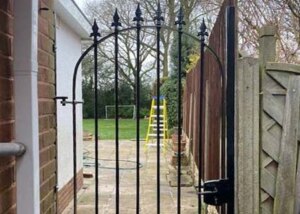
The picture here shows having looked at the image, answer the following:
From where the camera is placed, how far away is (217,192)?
1.97 m

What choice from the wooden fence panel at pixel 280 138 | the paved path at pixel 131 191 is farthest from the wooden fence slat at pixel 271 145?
the paved path at pixel 131 191

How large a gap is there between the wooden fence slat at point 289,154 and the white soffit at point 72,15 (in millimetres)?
3133

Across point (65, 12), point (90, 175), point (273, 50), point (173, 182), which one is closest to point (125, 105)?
point (90, 175)

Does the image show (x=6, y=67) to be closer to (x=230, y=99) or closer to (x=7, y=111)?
(x=7, y=111)

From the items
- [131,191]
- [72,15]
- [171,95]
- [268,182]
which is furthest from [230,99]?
[171,95]

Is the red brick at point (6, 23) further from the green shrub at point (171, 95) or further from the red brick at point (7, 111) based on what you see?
the green shrub at point (171, 95)

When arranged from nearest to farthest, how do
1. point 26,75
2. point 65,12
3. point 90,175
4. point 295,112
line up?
point 26,75
point 295,112
point 65,12
point 90,175

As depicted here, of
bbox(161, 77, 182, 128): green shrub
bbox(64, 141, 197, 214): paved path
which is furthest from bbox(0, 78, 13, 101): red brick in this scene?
bbox(161, 77, 182, 128): green shrub

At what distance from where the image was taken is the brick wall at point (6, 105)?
5.24 feet

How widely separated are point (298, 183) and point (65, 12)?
3887mm

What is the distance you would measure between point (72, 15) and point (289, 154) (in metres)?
3.98

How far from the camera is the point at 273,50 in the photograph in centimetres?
→ 232

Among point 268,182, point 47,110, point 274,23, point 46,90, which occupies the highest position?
point 274,23

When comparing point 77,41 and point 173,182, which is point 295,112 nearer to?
point 173,182
